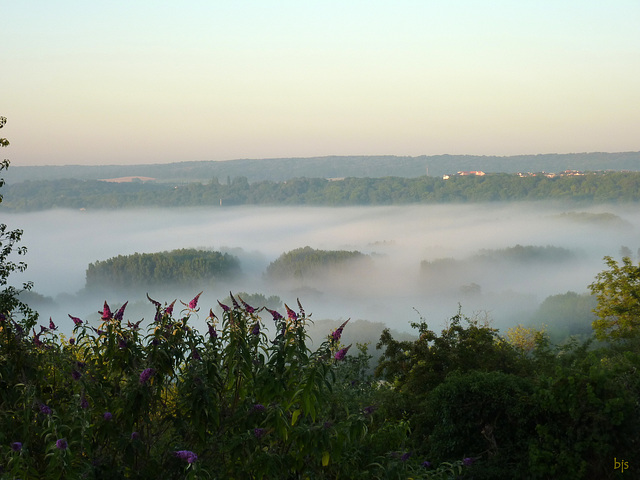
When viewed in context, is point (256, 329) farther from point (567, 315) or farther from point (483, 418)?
point (567, 315)

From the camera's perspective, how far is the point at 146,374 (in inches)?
205

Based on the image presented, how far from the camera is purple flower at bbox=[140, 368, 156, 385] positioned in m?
5.20

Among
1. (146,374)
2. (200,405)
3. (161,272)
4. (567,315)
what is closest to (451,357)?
(200,405)

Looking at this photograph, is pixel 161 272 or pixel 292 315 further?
pixel 161 272

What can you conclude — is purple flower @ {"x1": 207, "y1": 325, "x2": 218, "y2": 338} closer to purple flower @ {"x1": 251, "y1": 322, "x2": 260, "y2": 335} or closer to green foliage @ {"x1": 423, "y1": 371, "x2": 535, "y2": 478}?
purple flower @ {"x1": 251, "y1": 322, "x2": 260, "y2": 335}

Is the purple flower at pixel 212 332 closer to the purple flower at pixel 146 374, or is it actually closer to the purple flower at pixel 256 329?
the purple flower at pixel 256 329

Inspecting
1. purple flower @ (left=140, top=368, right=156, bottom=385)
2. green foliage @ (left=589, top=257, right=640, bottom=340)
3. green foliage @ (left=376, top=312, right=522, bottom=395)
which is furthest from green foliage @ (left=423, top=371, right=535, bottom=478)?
green foliage @ (left=589, top=257, right=640, bottom=340)

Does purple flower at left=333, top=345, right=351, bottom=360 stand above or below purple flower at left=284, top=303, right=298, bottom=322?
below

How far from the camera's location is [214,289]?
192375mm

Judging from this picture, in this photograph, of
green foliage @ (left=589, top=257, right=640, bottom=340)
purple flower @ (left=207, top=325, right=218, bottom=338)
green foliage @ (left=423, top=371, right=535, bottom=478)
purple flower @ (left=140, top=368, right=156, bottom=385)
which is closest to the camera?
purple flower @ (left=140, top=368, right=156, bottom=385)

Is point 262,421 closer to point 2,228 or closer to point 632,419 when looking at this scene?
point 632,419

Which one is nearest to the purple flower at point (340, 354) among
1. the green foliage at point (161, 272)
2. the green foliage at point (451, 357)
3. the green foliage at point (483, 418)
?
the green foliage at point (483, 418)

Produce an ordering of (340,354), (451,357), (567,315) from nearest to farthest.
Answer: (340,354) → (451,357) → (567,315)

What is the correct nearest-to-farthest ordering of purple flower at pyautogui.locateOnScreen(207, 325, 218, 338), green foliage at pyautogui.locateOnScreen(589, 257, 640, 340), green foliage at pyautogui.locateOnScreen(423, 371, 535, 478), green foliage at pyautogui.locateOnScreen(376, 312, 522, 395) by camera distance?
purple flower at pyautogui.locateOnScreen(207, 325, 218, 338), green foliage at pyautogui.locateOnScreen(423, 371, 535, 478), green foliage at pyautogui.locateOnScreen(376, 312, 522, 395), green foliage at pyautogui.locateOnScreen(589, 257, 640, 340)
